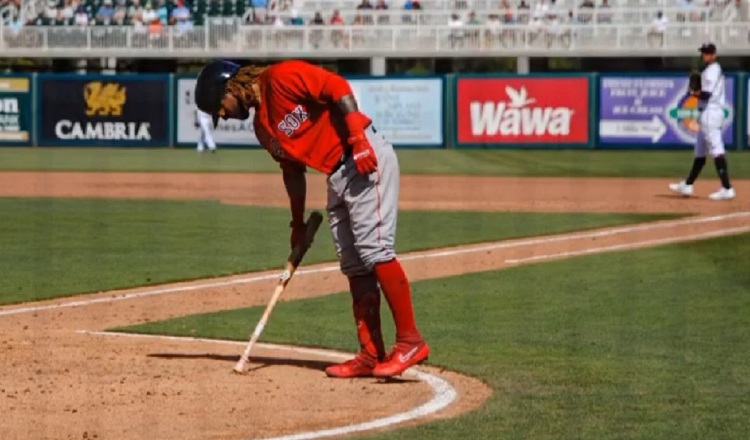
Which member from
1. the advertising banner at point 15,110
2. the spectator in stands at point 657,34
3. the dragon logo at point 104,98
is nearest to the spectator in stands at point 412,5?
the spectator in stands at point 657,34

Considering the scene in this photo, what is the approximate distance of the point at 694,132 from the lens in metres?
34.1

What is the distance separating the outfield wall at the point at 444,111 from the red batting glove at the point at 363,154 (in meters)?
26.7

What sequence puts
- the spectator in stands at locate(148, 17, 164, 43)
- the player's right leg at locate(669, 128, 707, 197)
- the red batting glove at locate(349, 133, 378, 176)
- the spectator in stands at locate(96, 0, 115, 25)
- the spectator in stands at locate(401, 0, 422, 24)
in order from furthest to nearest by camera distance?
the spectator in stands at locate(96, 0, 115, 25) → the spectator in stands at locate(148, 17, 164, 43) → the spectator in stands at locate(401, 0, 422, 24) → the player's right leg at locate(669, 128, 707, 197) → the red batting glove at locate(349, 133, 378, 176)

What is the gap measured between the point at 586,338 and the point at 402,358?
2.13m

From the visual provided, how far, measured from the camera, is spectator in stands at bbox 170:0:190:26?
42.6 m

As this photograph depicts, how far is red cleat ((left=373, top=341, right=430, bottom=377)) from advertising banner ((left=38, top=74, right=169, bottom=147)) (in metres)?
29.7

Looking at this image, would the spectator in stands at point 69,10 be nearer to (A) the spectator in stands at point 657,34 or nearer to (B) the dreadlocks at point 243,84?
(A) the spectator in stands at point 657,34

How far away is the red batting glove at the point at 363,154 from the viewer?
298 inches

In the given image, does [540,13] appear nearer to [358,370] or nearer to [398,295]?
[358,370]

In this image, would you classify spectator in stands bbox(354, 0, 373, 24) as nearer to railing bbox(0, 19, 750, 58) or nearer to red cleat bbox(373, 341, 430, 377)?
railing bbox(0, 19, 750, 58)

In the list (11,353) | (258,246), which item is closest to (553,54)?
(258,246)

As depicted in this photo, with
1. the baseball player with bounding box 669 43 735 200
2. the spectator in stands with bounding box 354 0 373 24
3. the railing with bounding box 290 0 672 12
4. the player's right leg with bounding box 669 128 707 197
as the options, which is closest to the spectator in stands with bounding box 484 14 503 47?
the railing with bounding box 290 0 672 12

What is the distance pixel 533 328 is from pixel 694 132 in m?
24.8

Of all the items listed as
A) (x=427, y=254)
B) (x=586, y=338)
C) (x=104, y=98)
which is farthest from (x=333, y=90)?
(x=104, y=98)
